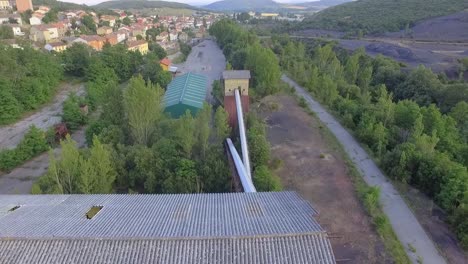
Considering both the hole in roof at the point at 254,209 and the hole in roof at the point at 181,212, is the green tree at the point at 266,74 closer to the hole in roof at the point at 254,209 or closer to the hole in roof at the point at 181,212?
the hole in roof at the point at 254,209

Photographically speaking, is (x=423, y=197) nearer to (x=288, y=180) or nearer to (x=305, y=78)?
(x=288, y=180)

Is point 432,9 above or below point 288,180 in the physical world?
above

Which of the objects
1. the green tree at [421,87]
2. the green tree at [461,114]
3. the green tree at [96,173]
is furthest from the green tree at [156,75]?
the green tree at [461,114]

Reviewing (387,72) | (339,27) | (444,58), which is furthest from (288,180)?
(339,27)

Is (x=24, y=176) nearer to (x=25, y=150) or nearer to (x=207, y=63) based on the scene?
(x=25, y=150)

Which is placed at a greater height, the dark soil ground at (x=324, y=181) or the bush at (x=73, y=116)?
the dark soil ground at (x=324, y=181)

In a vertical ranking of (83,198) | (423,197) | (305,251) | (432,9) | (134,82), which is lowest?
(423,197)
